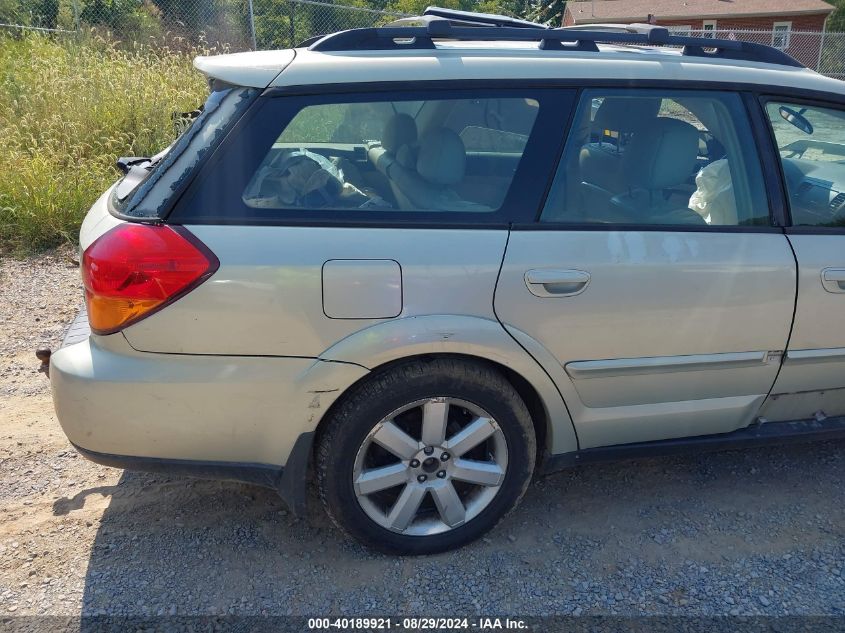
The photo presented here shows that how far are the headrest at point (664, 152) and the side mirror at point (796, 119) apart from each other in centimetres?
35

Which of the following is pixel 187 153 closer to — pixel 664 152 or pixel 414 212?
pixel 414 212

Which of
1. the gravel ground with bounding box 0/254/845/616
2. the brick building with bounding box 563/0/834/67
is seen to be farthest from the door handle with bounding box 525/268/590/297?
the brick building with bounding box 563/0/834/67

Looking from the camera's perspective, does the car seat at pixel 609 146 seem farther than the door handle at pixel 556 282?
Yes

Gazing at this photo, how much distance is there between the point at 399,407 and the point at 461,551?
0.69 metres

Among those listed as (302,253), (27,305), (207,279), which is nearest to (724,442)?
(302,253)

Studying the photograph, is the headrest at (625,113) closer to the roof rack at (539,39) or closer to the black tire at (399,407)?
the roof rack at (539,39)

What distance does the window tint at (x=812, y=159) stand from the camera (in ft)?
9.26

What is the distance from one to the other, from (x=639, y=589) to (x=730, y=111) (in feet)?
5.96

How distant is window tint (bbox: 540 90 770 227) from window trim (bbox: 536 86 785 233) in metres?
0.02

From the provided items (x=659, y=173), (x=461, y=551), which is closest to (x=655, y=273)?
(x=659, y=173)

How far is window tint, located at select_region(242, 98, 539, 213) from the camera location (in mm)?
2457

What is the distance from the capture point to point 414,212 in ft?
8.10

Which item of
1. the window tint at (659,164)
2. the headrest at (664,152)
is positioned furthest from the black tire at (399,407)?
the headrest at (664,152)

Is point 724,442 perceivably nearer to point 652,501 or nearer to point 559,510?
point 652,501
